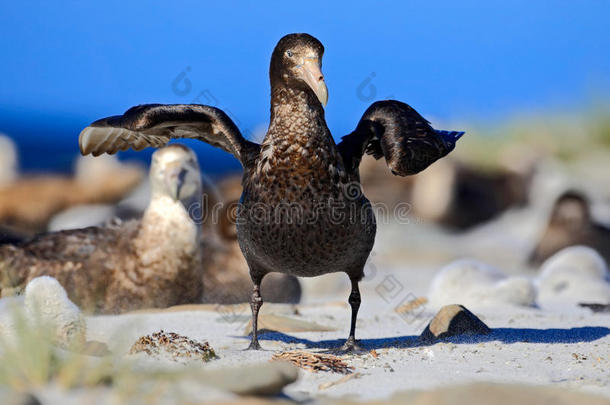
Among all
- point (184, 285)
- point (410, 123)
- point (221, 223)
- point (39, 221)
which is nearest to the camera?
point (410, 123)

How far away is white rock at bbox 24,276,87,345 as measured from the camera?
546 cm

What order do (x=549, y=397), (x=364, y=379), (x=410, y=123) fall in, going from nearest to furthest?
1. (x=549, y=397)
2. (x=364, y=379)
3. (x=410, y=123)

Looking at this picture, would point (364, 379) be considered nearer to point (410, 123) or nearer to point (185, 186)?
point (410, 123)

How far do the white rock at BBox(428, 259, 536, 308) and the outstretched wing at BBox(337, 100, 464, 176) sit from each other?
2.15m

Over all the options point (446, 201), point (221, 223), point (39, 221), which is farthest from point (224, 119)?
point (446, 201)

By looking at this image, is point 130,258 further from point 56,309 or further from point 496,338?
point 496,338

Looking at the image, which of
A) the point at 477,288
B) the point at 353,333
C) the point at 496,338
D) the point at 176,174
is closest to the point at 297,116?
the point at 353,333

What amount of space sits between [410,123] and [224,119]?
4.58 feet

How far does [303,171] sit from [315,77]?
2.04ft

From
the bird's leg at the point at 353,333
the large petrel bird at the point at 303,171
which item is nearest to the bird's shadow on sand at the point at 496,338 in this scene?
the bird's leg at the point at 353,333

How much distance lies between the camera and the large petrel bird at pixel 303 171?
5508mm

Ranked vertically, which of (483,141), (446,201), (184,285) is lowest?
(184,285)

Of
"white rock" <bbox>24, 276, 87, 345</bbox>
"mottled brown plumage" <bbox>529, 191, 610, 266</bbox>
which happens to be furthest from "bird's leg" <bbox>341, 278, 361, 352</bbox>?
"mottled brown plumage" <bbox>529, 191, 610, 266</bbox>

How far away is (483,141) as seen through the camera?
23.2 meters
